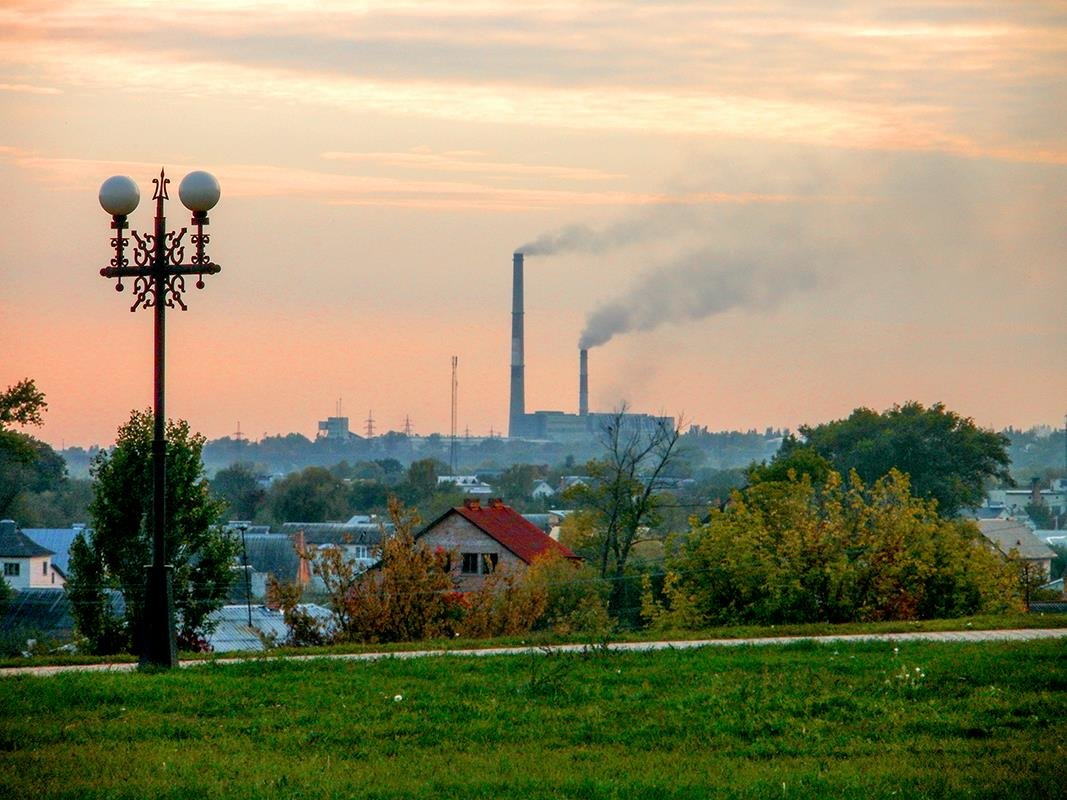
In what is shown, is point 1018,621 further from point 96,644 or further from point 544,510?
point 544,510

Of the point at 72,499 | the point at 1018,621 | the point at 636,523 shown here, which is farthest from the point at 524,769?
the point at 72,499

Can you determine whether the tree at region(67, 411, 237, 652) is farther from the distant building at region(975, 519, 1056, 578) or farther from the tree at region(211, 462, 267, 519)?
the tree at region(211, 462, 267, 519)

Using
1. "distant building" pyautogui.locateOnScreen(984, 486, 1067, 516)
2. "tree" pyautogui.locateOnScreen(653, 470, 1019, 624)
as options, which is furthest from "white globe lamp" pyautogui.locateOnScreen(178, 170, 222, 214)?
"distant building" pyautogui.locateOnScreen(984, 486, 1067, 516)

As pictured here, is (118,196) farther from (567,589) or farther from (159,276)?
(567,589)

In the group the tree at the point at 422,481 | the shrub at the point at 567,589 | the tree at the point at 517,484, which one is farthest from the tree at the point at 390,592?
the tree at the point at 517,484

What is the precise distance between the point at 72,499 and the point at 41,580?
31825 mm

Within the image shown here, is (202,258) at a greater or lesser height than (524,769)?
greater

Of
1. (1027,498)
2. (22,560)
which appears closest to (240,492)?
(22,560)

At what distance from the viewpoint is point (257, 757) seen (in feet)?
31.9

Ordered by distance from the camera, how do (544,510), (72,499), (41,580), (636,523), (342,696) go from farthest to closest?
(544,510) → (72,499) → (41,580) → (636,523) → (342,696)

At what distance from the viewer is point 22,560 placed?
7281 centimetres

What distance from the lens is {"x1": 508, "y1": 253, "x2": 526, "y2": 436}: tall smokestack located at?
6033 inches

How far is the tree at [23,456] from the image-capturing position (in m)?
44.0

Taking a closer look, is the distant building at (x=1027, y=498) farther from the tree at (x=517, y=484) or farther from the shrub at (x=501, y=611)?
the shrub at (x=501, y=611)
